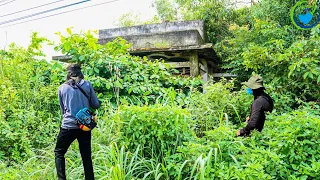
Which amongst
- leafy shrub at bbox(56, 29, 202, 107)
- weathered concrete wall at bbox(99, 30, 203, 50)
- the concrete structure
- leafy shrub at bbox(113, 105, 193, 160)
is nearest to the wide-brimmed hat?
leafy shrub at bbox(113, 105, 193, 160)

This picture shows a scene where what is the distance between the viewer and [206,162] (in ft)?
10.1

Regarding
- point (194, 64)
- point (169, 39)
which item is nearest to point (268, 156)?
point (194, 64)

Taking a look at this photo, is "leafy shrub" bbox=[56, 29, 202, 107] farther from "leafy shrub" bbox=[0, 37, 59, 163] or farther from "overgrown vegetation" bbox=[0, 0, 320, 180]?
"leafy shrub" bbox=[0, 37, 59, 163]

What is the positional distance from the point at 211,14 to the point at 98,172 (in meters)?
10.3

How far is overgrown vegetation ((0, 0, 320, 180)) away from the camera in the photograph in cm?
303

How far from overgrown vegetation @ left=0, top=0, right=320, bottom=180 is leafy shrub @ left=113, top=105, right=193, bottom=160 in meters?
0.01

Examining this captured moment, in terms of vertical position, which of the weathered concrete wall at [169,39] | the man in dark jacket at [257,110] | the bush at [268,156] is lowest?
the bush at [268,156]

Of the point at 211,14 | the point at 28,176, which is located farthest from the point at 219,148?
the point at 211,14

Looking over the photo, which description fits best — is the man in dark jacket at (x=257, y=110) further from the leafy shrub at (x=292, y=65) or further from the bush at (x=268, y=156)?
the leafy shrub at (x=292, y=65)

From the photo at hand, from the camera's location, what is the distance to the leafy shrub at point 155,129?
142 inches

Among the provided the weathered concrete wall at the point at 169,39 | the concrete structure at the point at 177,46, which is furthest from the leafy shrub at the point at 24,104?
the weathered concrete wall at the point at 169,39

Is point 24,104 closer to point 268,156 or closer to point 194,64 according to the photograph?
point 194,64

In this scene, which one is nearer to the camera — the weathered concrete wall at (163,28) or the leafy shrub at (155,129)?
the leafy shrub at (155,129)

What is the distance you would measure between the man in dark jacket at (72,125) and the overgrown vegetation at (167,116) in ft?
0.70
